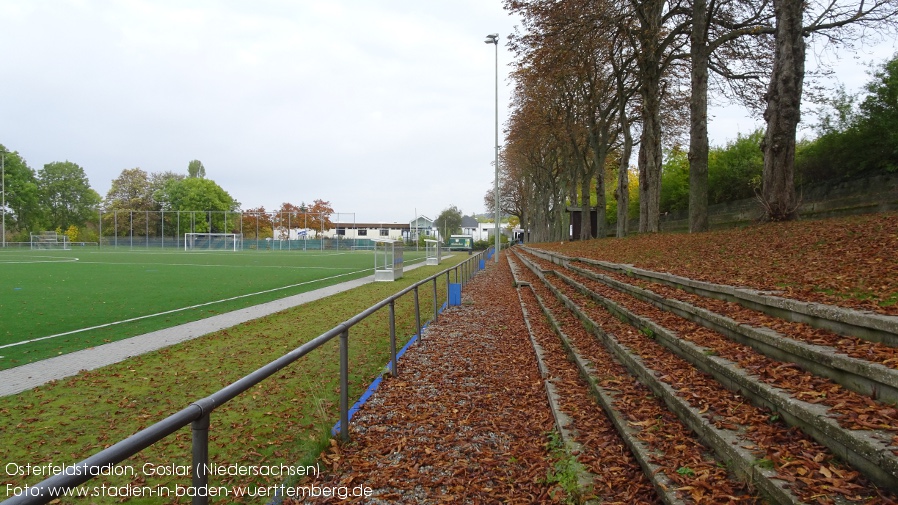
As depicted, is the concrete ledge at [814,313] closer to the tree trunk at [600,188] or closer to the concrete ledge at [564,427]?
the concrete ledge at [564,427]

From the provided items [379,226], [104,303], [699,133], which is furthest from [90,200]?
[699,133]

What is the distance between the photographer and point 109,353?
25.8 feet

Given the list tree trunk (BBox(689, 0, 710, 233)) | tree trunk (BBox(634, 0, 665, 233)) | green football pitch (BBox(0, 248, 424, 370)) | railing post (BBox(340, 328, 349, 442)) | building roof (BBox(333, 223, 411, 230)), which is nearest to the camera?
railing post (BBox(340, 328, 349, 442))

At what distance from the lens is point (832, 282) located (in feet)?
16.3

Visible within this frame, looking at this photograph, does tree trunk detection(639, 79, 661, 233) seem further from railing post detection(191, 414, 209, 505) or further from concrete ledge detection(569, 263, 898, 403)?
railing post detection(191, 414, 209, 505)

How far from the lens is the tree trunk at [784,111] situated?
34.4 feet

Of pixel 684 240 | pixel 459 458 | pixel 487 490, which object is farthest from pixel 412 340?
pixel 684 240

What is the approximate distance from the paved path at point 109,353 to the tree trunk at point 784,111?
440 inches

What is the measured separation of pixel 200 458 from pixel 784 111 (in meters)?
11.9

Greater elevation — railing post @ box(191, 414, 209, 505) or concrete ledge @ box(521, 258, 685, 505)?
railing post @ box(191, 414, 209, 505)

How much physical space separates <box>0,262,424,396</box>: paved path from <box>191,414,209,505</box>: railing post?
500 centimetres

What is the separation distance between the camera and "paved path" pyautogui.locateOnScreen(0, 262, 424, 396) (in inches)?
249

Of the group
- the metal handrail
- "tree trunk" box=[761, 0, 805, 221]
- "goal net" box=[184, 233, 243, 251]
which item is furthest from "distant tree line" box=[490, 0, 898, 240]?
"goal net" box=[184, 233, 243, 251]

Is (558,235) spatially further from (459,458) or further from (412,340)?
(459,458)
